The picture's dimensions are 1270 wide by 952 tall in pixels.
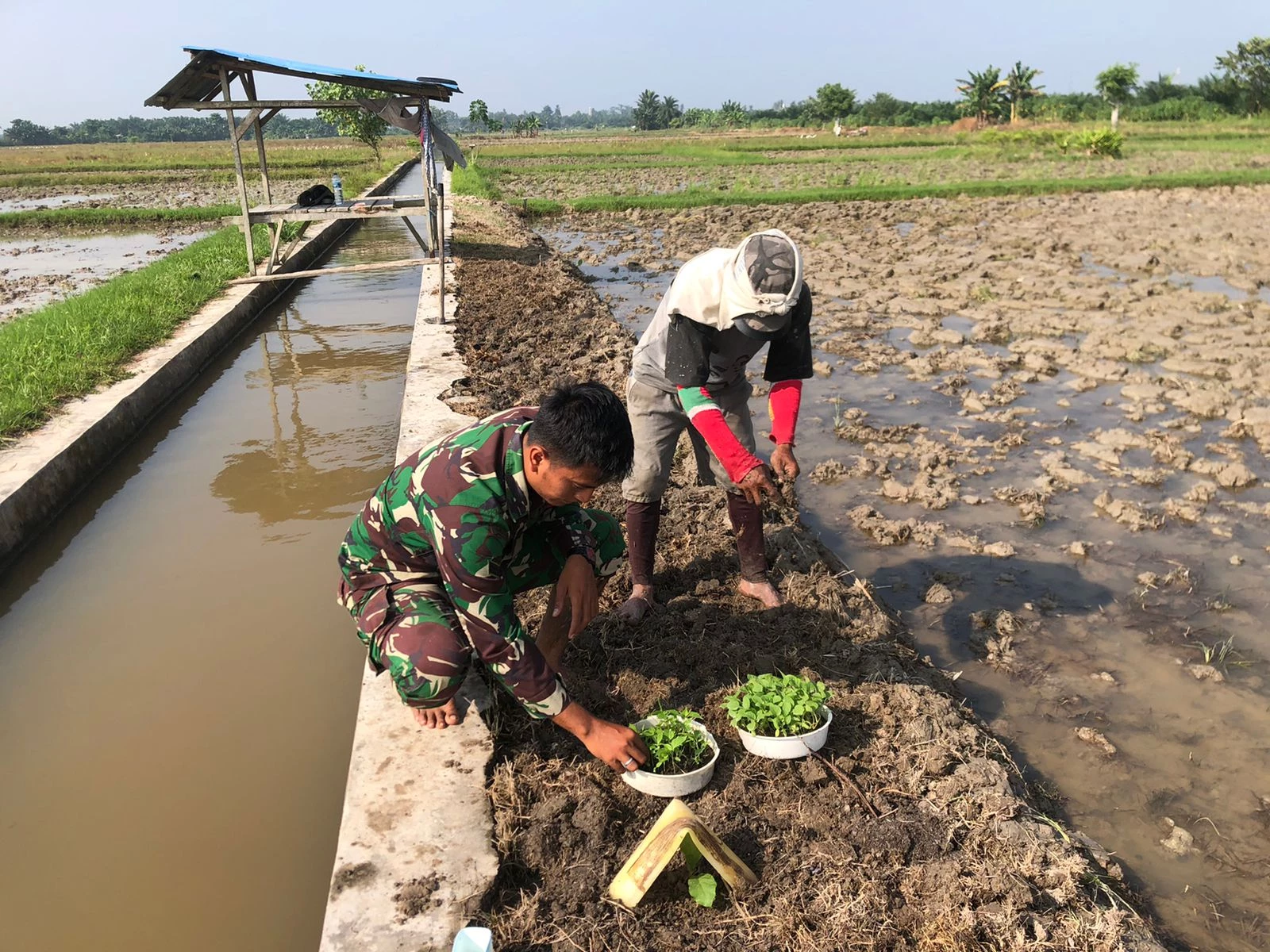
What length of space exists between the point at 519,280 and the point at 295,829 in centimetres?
785

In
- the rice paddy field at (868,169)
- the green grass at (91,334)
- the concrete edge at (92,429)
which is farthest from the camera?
the rice paddy field at (868,169)

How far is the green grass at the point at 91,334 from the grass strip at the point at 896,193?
8.98 metres

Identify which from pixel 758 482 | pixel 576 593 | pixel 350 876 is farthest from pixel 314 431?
pixel 350 876

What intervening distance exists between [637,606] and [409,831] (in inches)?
49.3

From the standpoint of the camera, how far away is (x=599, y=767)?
2451mm

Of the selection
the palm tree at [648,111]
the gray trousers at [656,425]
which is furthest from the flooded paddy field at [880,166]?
the palm tree at [648,111]

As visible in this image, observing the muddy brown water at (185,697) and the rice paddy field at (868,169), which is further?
the rice paddy field at (868,169)

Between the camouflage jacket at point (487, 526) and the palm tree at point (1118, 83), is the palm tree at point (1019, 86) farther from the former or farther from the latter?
the camouflage jacket at point (487, 526)

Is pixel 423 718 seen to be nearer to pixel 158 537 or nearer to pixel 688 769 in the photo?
pixel 688 769

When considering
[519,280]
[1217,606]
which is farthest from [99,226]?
[1217,606]

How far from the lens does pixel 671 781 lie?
7.34 feet

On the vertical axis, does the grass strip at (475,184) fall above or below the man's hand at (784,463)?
above

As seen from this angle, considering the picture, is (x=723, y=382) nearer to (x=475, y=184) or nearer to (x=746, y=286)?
(x=746, y=286)

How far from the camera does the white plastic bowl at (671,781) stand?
224cm
